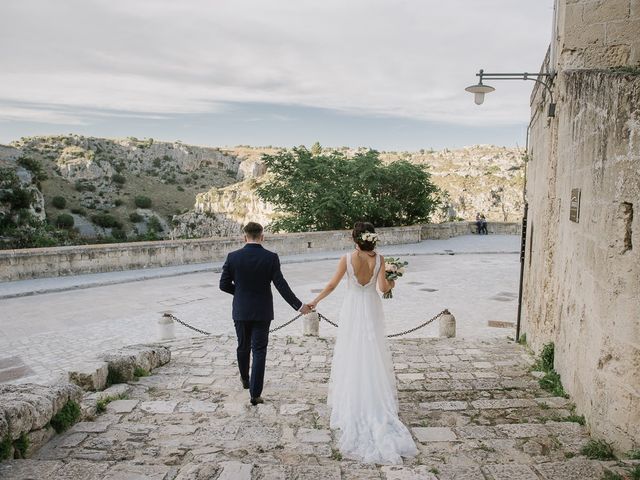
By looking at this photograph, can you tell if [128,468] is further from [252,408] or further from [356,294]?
[356,294]

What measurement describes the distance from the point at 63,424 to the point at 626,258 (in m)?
4.69

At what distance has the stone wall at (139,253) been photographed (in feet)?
48.4

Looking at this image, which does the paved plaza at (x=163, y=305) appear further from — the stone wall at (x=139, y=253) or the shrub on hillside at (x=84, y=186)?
the shrub on hillside at (x=84, y=186)

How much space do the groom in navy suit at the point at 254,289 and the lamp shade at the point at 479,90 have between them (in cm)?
526

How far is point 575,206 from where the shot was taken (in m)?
4.95

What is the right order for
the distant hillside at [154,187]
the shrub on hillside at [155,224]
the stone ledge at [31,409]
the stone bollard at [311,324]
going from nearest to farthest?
the stone ledge at [31,409], the stone bollard at [311,324], the distant hillside at [154,187], the shrub on hillside at [155,224]

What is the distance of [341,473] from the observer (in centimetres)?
313

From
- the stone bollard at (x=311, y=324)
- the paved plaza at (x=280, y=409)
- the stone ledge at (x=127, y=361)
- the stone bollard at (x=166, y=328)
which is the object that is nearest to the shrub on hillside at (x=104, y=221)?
the paved plaza at (x=280, y=409)

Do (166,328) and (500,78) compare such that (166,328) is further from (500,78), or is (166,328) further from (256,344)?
(500,78)

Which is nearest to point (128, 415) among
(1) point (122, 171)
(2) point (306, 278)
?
(2) point (306, 278)

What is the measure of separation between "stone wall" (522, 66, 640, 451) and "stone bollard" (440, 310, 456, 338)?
2410mm

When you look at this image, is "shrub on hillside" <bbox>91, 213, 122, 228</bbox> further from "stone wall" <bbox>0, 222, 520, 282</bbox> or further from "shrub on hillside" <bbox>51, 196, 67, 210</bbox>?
"stone wall" <bbox>0, 222, 520, 282</bbox>

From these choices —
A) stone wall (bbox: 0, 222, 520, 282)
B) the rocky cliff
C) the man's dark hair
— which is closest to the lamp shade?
the man's dark hair

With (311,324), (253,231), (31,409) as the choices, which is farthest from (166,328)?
(31,409)
